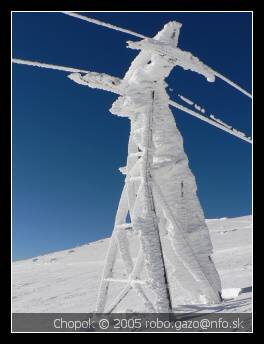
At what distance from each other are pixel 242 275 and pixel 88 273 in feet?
28.0

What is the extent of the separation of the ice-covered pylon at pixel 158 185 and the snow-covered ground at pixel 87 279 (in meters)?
1.00

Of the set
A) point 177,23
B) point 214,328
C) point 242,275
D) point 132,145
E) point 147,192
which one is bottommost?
point 214,328

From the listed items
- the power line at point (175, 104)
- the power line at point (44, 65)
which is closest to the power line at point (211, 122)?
the power line at point (175, 104)

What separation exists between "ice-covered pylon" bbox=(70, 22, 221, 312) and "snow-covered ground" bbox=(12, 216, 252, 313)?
998mm

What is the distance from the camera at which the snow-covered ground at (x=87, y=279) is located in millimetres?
13190

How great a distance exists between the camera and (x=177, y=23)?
1330 cm

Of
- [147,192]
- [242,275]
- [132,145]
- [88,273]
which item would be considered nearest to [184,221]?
[147,192]

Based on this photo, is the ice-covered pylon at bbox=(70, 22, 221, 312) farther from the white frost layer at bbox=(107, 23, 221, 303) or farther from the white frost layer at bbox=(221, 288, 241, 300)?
the white frost layer at bbox=(221, 288, 241, 300)

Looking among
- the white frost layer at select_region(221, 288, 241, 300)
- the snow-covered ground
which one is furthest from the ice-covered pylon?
the snow-covered ground

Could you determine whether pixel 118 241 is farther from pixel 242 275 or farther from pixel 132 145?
pixel 242 275

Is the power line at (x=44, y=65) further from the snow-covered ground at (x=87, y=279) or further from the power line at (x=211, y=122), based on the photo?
the snow-covered ground at (x=87, y=279)

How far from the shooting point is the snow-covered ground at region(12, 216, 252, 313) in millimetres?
13190
